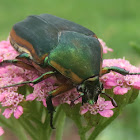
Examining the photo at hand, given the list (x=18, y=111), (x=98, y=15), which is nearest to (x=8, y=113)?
(x=18, y=111)

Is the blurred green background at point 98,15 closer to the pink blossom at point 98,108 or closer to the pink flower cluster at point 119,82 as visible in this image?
the pink flower cluster at point 119,82

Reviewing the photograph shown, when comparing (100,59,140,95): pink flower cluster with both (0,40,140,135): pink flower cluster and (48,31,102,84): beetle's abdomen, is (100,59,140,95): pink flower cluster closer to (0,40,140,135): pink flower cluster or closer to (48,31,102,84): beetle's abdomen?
(0,40,140,135): pink flower cluster

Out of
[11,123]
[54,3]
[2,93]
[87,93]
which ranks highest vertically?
[87,93]

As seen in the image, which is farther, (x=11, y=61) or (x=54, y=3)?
(x=54, y=3)

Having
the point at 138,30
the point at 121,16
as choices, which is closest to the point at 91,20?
the point at 121,16

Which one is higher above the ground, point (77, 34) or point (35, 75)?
point (77, 34)

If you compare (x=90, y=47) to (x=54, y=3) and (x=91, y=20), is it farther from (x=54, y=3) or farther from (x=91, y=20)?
(x=54, y=3)

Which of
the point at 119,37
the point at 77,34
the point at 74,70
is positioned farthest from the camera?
the point at 119,37

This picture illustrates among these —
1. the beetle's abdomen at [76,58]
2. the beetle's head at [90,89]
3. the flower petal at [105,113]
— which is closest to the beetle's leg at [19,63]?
the beetle's abdomen at [76,58]
